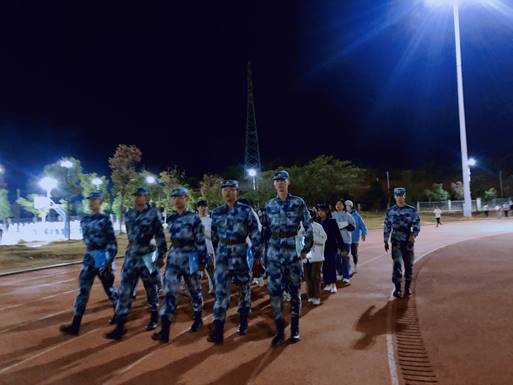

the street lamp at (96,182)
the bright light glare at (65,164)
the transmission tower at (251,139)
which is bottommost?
the street lamp at (96,182)

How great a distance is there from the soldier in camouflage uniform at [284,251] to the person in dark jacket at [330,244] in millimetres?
2985

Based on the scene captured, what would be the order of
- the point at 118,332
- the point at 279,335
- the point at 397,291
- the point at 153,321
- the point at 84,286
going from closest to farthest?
the point at 279,335
the point at 118,332
the point at 84,286
the point at 153,321
the point at 397,291

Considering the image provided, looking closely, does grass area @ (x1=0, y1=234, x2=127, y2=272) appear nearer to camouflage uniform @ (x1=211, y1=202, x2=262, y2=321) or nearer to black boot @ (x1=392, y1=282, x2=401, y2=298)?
camouflage uniform @ (x1=211, y1=202, x2=262, y2=321)

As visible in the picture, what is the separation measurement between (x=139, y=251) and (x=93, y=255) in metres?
0.78

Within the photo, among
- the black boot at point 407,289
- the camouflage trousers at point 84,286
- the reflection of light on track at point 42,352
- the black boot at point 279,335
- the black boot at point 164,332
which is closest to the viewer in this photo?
the reflection of light on track at point 42,352

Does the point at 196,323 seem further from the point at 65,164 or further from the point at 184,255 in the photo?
the point at 65,164

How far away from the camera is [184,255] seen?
557 centimetres

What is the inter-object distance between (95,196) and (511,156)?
8563 centimetres

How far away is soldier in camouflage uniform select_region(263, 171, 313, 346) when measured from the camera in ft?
17.1

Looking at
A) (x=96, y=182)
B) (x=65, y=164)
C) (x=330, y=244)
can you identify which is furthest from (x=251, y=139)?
(x=330, y=244)

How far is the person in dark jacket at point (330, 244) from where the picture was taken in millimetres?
8258

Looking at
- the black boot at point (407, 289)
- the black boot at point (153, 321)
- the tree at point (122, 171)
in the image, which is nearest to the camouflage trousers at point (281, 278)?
the black boot at point (153, 321)

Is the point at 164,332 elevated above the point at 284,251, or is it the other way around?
the point at 284,251

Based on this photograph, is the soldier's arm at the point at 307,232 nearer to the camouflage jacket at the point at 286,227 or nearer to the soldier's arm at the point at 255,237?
the camouflage jacket at the point at 286,227
